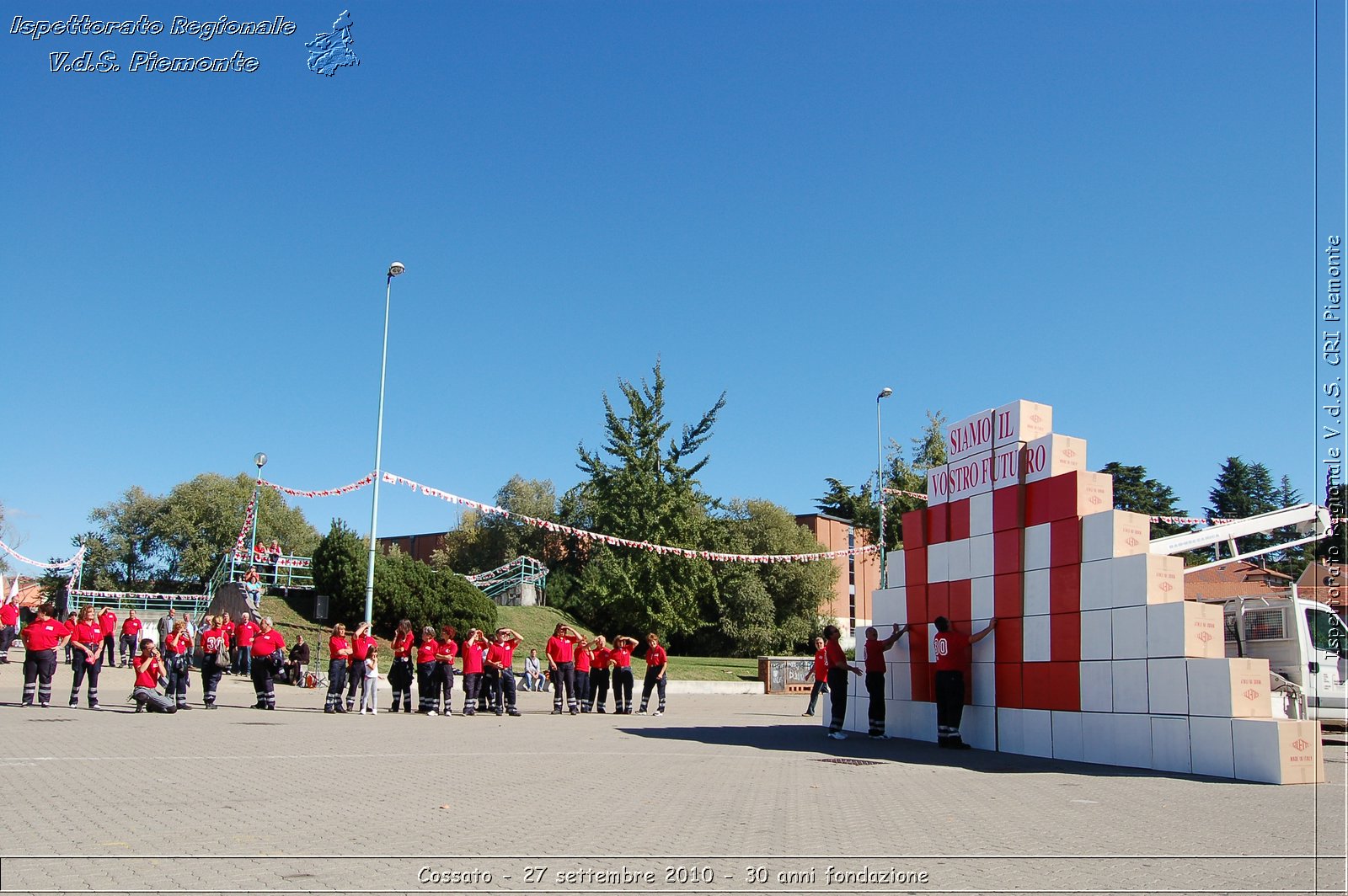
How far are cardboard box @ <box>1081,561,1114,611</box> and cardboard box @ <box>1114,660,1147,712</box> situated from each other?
28.7 inches

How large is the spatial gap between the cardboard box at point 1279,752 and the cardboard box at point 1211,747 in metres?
0.11

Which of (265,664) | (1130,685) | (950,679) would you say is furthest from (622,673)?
(1130,685)

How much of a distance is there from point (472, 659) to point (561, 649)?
5.89 feet

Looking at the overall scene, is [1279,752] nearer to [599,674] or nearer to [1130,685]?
[1130,685]

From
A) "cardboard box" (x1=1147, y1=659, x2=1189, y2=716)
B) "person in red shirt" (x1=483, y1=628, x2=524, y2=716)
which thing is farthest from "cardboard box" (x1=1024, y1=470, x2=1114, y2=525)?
"person in red shirt" (x1=483, y1=628, x2=524, y2=716)

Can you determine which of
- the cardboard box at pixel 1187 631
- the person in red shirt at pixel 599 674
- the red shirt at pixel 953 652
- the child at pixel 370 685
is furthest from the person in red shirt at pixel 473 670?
the cardboard box at pixel 1187 631

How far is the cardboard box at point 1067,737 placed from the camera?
13148 mm

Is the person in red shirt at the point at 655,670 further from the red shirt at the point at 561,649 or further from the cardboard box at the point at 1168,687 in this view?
the cardboard box at the point at 1168,687

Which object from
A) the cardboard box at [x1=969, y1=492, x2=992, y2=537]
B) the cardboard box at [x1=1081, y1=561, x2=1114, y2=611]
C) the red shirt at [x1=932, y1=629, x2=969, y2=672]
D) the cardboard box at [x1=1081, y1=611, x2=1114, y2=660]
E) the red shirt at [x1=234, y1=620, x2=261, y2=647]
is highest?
the cardboard box at [x1=969, y1=492, x2=992, y2=537]

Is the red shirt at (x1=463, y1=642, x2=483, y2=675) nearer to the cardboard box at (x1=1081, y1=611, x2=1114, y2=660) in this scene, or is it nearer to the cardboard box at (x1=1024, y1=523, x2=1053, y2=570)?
the cardboard box at (x1=1024, y1=523, x2=1053, y2=570)

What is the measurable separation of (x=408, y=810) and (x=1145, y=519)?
9.68 m

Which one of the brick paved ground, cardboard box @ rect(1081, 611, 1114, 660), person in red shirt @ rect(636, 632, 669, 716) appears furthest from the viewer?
person in red shirt @ rect(636, 632, 669, 716)

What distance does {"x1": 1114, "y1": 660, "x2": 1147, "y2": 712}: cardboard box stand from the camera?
12.4 m

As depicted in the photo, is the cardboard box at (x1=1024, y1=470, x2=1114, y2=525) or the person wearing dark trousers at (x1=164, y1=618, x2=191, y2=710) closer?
the cardboard box at (x1=1024, y1=470, x2=1114, y2=525)
